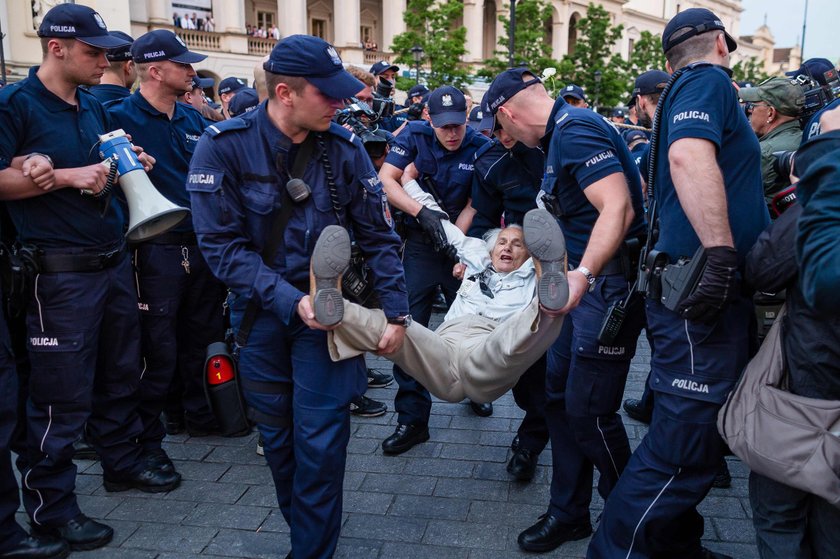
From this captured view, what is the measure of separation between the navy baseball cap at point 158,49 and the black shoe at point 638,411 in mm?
3698

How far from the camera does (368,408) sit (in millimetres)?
5125

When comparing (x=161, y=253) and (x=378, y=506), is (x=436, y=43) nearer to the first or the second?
(x=161, y=253)

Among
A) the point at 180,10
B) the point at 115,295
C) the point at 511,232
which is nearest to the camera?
the point at 115,295

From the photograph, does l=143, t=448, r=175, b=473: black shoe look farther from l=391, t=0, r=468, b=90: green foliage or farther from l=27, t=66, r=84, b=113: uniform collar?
l=391, t=0, r=468, b=90: green foliage

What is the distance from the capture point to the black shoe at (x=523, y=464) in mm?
4047

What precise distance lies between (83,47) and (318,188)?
5.10 ft

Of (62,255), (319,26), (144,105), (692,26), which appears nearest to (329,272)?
(62,255)

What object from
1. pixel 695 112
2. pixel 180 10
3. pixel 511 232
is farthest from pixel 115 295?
pixel 180 10

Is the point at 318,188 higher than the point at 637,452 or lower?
higher

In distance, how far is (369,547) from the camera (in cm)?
338

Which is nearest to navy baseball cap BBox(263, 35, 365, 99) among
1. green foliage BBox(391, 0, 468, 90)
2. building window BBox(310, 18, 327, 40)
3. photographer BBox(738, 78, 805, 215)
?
photographer BBox(738, 78, 805, 215)

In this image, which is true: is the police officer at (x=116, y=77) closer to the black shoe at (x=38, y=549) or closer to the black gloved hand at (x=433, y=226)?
the black gloved hand at (x=433, y=226)

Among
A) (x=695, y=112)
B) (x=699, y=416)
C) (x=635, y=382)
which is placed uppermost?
(x=695, y=112)

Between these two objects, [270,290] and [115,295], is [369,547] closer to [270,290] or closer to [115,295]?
[270,290]
